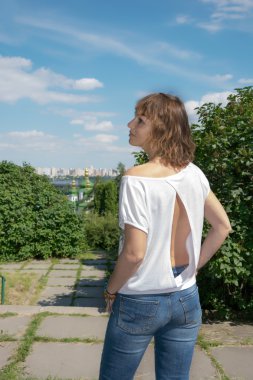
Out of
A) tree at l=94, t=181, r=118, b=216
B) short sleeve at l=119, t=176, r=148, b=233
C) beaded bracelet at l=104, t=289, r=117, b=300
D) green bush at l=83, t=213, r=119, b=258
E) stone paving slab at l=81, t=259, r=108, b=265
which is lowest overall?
stone paving slab at l=81, t=259, r=108, b=265

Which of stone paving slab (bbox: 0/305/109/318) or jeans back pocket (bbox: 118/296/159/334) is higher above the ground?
jeans back pocket (bbox: 118/296/159/334)

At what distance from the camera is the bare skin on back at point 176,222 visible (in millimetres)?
1687

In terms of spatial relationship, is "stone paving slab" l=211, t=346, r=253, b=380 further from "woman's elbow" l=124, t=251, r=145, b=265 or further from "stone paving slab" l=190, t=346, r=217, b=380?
"woman's elbow" l=124, t=251, r=145, b=265

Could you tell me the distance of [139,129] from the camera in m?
1.79

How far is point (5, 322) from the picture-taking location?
4129 millimetres

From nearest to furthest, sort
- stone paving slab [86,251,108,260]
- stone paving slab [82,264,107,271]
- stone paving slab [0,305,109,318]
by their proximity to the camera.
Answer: stone paving slab [0,305,109,318] < stone paving slab [82,264,107,271] < stone paving slab [86,251,108,260]

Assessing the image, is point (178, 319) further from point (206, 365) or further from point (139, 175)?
point (206, 365)

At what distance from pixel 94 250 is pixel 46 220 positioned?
164cm

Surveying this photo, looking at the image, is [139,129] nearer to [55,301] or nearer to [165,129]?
[165,129]

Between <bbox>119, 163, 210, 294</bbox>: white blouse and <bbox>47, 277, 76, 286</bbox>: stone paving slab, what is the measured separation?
6.00 m

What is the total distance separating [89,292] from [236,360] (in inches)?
156

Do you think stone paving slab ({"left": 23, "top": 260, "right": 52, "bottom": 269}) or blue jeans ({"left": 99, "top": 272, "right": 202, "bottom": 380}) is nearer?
blue jeans ({"left": 99, "top": 272, "right": 202, "bottom": 380})

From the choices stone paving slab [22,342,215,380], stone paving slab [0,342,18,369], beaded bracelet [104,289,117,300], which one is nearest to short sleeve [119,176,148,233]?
beaded bracelet [104,289,117,300]

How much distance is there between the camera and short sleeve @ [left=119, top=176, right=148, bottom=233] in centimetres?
161
